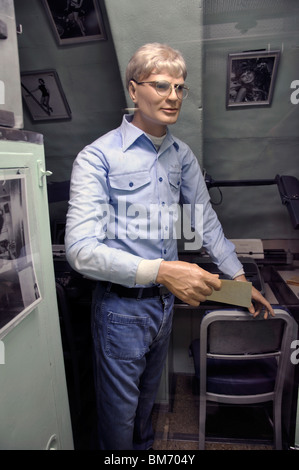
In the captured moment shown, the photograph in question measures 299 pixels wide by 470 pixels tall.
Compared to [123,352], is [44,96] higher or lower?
higher

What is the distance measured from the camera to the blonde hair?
887mm

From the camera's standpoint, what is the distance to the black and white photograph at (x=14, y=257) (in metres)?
0.72

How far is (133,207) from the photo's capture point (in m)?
0.97

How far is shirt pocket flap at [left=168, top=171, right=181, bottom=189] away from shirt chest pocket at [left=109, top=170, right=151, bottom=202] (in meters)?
0.08

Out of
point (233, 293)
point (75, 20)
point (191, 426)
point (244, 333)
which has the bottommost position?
point (191, 426)

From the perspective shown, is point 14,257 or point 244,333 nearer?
point 14,257

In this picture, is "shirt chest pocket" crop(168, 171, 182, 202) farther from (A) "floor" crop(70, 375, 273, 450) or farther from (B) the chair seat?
(A) "floor" crop(70, 375, 273, 450)

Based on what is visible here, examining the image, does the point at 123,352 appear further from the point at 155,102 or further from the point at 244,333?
the point at 155,102

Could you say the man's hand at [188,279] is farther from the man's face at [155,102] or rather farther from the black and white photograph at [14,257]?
the man's face at [155,102]

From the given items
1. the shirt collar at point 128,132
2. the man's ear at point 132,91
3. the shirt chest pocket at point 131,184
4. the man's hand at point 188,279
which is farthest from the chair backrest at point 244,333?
the man's ear at point 132,91

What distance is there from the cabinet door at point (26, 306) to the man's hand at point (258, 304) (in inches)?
24.5

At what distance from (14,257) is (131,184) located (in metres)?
0.38

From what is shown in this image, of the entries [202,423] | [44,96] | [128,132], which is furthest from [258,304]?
[44,96]
